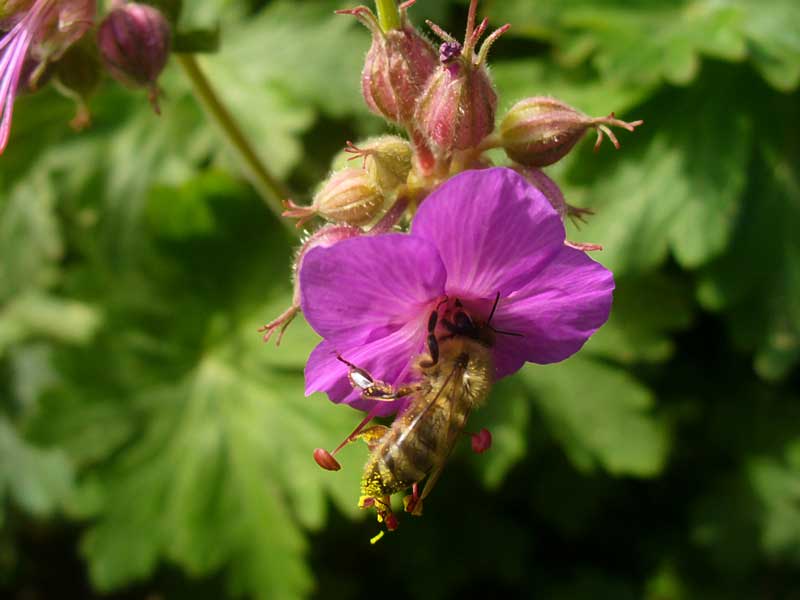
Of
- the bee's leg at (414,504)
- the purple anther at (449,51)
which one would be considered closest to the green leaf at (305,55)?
the purple anther at (449,51)

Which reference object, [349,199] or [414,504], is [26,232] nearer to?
[349,199]

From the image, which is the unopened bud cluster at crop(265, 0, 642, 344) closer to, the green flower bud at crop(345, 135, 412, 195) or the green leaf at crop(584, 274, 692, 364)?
the green flower bud at crop(345, 135, 412, 195)

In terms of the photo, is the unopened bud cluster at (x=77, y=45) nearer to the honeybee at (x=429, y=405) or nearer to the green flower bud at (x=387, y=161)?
the green flower bud at (x=387, y=161)

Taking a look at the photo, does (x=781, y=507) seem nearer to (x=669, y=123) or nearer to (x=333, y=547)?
(x=669, y=123)

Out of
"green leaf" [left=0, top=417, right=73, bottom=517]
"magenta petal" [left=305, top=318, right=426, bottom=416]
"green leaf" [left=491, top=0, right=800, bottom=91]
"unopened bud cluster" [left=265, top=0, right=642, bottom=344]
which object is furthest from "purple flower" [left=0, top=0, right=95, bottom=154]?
"green leaf" [left=0, top=417, right=73, bottom=517]

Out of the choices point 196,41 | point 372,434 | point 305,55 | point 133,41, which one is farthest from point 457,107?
point 305,55

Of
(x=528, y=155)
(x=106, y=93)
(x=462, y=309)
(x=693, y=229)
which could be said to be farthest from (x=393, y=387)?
(x=106, y=93)
